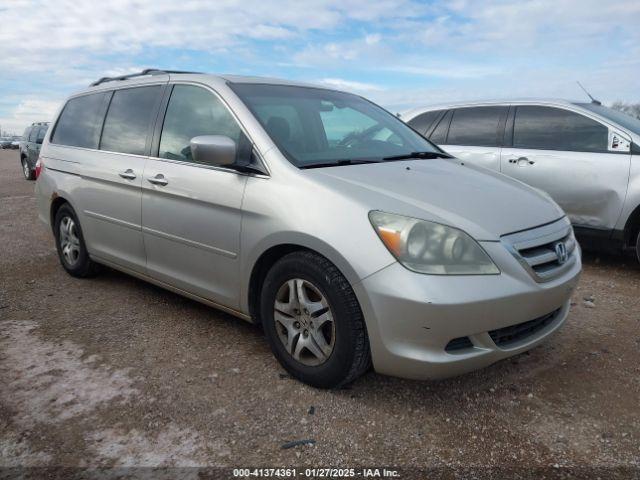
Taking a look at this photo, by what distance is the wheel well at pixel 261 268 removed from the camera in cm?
284

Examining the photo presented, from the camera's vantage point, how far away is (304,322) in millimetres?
2775

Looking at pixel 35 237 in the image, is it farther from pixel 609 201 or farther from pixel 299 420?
pixel 609 201

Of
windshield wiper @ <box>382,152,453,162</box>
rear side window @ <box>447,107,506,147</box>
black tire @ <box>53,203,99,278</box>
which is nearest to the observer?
windshield wiper @ <box>382,152,453,162</box>

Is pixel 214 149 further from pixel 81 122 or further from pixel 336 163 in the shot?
pixel 81 122

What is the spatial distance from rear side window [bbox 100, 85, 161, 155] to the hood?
5.31 feet

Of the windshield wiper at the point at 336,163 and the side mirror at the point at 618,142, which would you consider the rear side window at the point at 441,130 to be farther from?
the windshield wiper at the point at 336,163

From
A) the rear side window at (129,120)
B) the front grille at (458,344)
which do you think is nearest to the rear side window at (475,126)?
the rear side window at (129,120)

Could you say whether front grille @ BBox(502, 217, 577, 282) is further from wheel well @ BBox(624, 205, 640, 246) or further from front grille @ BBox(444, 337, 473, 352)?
wheel well @ BBox(624, 205, 640, 246)

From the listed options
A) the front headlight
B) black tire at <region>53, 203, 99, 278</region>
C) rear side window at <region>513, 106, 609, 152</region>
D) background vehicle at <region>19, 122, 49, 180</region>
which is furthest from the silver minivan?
background vehicle at <region>19, 122, 49, 180</region>

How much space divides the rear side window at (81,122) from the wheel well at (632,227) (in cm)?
471

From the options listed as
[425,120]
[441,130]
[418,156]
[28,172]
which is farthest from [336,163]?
[28,172]

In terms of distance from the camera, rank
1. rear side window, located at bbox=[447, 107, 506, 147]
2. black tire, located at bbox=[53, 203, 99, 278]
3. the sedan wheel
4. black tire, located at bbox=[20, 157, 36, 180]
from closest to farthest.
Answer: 1. the sedan wheel
2. black tire, located at bbox=[53, 203, 99, 278]
3. rear side window, located at bbox=[447, 107, 506, 147]
4. black tire, located at bbox=[20, 157, 36, 180]

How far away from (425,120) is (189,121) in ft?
12.2

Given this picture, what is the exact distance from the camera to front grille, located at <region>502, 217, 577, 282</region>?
101 inches
